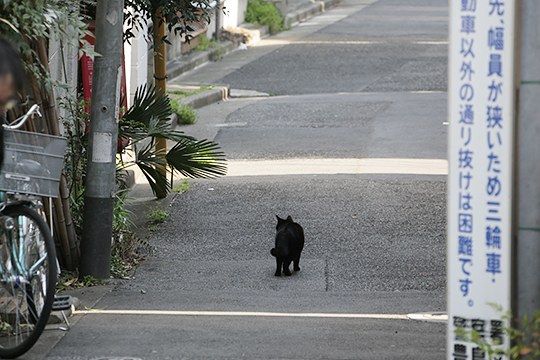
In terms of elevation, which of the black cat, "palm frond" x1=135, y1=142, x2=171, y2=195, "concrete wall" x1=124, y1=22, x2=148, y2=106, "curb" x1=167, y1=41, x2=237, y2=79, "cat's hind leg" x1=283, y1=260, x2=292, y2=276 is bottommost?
"cat's hind leg" x1=283, y1=260, x2=292, y2=276

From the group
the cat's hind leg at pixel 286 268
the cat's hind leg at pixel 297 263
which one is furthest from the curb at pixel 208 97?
the cat's hind leg at pixel 286 268

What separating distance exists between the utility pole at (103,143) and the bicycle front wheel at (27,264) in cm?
223

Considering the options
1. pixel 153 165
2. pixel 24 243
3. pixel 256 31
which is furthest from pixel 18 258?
pixel 256 31

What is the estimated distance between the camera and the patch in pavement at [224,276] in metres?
9.16

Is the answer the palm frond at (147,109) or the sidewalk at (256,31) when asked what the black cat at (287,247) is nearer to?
the palm frond at (147,109)

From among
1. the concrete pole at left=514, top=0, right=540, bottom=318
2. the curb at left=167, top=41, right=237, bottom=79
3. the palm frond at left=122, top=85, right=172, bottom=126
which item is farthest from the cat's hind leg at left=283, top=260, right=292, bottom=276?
the curb at left=167, top=41, right=237, bottom=79

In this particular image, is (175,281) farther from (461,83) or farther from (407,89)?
(407,89)

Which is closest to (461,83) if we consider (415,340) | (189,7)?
(415,340)

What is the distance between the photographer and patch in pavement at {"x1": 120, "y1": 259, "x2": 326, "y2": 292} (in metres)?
9.16

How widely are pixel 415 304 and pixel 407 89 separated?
13.1 m

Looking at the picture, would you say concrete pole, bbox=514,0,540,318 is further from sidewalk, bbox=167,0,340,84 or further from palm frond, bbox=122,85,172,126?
sidewalk, bbox=167,0,340,84

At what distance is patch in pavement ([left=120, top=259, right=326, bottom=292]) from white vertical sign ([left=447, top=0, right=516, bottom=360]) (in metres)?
4.14

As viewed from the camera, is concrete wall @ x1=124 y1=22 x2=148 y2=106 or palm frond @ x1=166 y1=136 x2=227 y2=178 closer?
palm frond @ x1=166 y1=136 x2=227 y2=178

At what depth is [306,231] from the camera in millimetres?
11234
